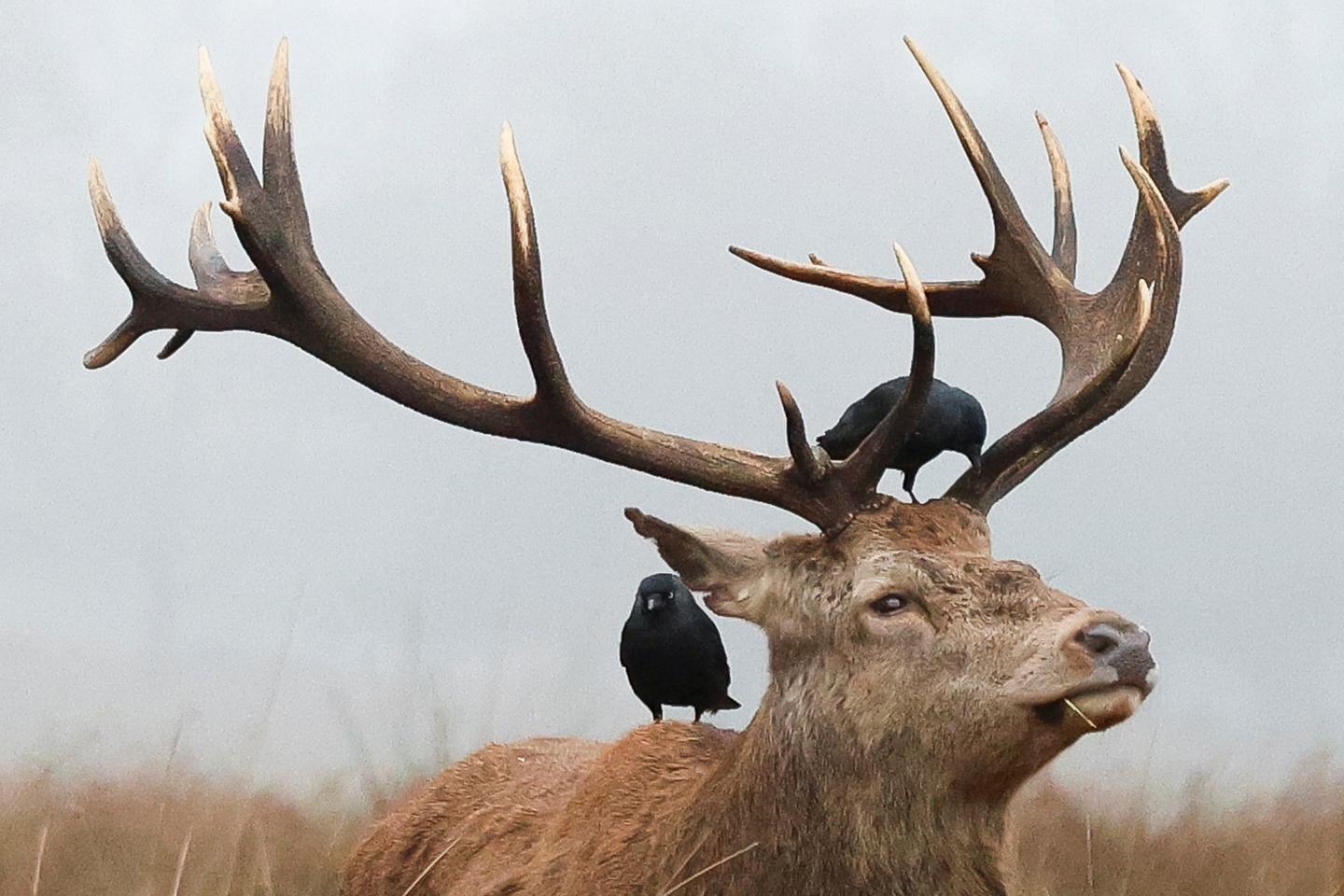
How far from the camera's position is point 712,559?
3.42 meters

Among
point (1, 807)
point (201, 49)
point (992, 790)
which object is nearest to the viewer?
point (992, 790)

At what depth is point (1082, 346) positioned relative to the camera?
4277mm

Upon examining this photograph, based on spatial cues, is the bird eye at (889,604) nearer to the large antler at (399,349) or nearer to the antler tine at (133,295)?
the large antler at (399,349)

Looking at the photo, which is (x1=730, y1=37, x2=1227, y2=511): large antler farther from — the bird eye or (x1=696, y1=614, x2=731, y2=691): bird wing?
(x1=696, y1=614, x2=731, y2=691): bird wing

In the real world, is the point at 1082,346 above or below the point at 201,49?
below

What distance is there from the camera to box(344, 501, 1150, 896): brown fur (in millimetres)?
2994

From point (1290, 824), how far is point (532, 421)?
424cm

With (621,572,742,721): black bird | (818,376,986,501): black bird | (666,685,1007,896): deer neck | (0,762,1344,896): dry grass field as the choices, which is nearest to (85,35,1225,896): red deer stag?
(666,685,1007,896): deer neck

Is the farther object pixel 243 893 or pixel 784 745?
pixel 243 893

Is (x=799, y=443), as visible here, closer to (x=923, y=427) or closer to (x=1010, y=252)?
(x=923, y=427)

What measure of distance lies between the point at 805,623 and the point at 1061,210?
214 cm

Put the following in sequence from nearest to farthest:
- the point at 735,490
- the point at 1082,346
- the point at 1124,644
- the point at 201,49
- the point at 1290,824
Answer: the point at 1124,644 < the point at 735,490 < the point at 201,49 < the point at 1082,346 < the point at 1290,824

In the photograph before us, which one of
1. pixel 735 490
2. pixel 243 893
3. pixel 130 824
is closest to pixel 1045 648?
pixel 735 490

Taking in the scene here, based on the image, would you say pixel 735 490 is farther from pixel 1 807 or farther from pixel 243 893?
pixel 1 807
